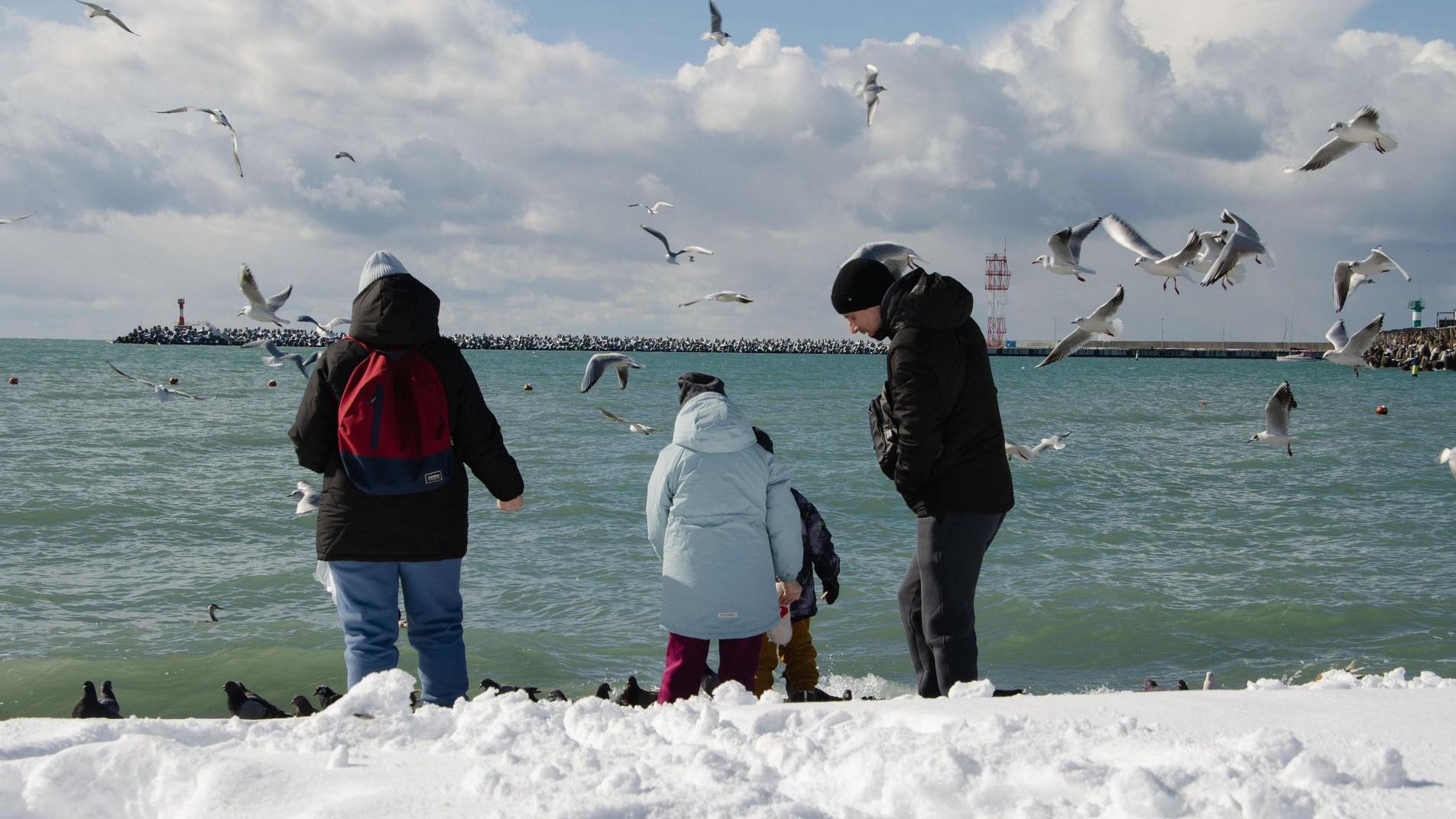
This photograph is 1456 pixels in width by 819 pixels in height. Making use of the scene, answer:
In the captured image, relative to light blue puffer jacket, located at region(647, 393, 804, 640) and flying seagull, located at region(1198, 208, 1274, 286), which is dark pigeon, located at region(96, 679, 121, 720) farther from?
flying seagull, located at region(1198, 208, 1274, 286)

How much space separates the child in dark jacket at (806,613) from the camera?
16.2 feet

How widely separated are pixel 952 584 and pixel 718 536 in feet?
2.96

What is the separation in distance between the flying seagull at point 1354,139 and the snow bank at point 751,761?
23.5 ft

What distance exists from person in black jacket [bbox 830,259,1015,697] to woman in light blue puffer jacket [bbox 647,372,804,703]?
503 millimetres

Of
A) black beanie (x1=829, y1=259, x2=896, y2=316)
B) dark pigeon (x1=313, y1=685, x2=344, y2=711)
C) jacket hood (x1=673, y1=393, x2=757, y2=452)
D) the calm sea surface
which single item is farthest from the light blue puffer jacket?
the calm sea surface

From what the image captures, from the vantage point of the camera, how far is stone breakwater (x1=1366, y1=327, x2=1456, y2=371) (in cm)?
7331

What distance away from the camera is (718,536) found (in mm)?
4184

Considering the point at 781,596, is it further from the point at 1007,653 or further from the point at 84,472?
the point at 84,472

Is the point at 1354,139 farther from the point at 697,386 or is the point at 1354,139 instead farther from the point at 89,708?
the point at 89,708

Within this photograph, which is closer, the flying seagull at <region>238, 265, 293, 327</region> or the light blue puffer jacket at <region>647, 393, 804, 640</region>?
the light blue puffer jacket at <region>647, 393, 804, 640</region>

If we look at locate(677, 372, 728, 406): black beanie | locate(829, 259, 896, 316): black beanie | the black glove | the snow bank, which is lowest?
the black glove

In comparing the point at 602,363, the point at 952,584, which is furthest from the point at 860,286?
the point at 602,363

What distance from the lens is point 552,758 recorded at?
2.66 m

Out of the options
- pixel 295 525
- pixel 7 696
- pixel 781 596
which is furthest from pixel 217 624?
pixel 781 596
